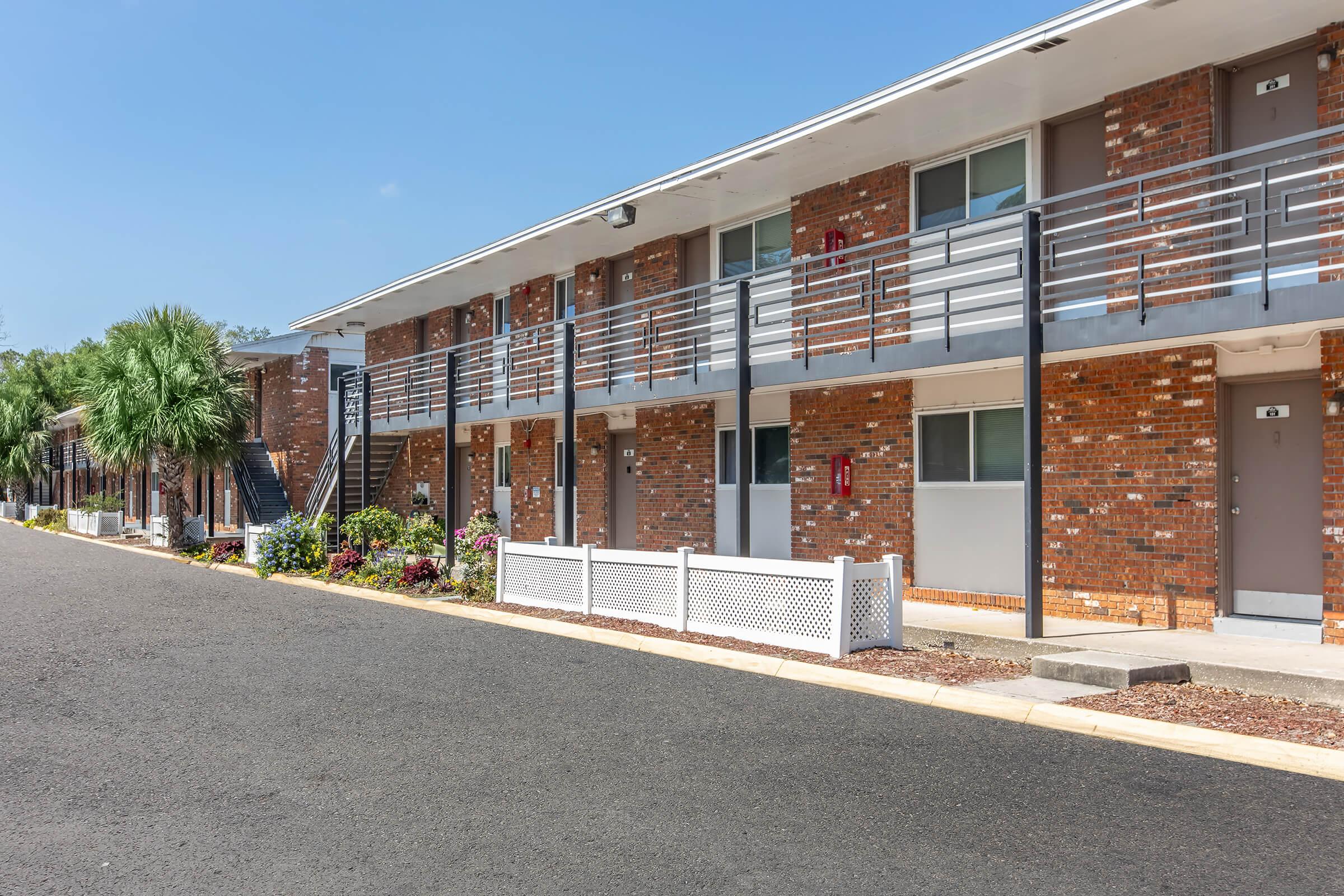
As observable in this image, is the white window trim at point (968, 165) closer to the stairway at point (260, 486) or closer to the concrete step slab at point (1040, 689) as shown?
the concrete step slab at point (1040, 689)

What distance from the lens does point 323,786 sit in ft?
18.4

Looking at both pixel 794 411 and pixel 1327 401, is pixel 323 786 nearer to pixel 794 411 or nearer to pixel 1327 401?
pixel 1327 401

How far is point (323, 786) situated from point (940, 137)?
394 inches

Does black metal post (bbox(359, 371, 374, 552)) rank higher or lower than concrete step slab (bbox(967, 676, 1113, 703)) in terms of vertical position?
higher

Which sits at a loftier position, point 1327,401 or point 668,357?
point 668,357

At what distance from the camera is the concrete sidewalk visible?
7352 mm

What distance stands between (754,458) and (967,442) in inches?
153

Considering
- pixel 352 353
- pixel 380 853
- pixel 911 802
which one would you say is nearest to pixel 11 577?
pixel 352 353

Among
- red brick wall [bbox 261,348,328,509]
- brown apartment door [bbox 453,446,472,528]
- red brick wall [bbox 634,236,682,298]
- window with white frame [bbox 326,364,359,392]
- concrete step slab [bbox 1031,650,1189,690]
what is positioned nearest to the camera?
concrete step slab [bbox 1031,650,1189,690]

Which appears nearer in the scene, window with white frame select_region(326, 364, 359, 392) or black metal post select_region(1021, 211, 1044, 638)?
black metal post select_region(1021, 211, 1044, 638)

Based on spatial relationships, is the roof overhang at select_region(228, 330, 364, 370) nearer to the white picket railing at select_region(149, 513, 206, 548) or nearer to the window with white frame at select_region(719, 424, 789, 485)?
the white picket railing at select_region(149, 513, 206, 548)

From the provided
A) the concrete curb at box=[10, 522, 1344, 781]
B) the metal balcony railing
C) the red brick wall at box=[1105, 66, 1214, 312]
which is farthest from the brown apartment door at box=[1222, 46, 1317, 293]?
the concrete curb at box=[10, 522, 1344, 781]

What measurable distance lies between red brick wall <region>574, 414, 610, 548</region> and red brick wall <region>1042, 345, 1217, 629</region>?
28.6 feet

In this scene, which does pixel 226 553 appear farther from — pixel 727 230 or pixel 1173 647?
pixel 1173 647
